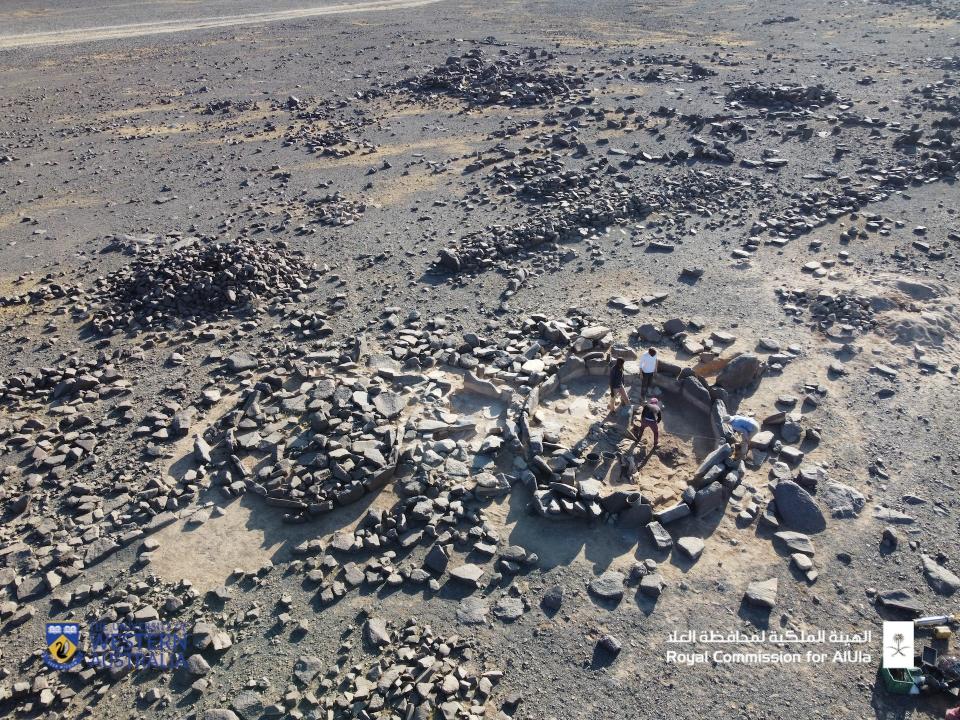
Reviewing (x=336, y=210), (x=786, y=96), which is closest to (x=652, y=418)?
(x=336, y=210)

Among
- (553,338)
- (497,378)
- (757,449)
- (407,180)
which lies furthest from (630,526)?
(407,180)

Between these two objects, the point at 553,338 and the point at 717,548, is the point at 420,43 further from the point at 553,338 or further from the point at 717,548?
the point at 717,548

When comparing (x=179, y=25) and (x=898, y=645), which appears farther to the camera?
(x=179, y=25)

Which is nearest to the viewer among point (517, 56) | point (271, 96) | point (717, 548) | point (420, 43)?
point (717, 548)

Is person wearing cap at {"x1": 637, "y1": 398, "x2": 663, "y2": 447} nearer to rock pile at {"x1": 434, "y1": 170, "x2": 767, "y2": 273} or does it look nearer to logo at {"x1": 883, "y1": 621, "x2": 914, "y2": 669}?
logo at {"x1": 883, "y1": 621, "x2": 914, "y2": 669}

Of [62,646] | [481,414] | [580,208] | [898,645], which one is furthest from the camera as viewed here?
[580,208]

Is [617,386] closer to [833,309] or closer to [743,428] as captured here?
[743,428]
